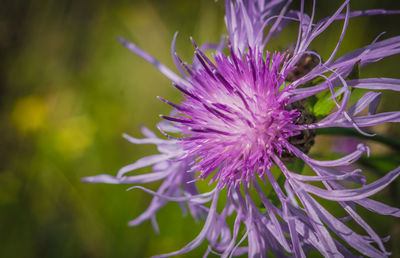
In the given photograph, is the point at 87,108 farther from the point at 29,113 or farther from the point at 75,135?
the point at 29,113

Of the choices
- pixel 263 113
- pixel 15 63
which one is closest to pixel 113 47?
pixel 15 63

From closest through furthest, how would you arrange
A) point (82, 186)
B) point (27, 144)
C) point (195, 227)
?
point (195, 227), point (82, 186), point (27, 144)

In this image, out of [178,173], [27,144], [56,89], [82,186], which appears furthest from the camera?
[56,89]

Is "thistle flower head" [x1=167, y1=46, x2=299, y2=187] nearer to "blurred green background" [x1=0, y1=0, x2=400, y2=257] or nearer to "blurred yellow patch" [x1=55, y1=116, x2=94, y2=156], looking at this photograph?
"blurred green background" [x1=0, y1=0, x2=400, y2=257]

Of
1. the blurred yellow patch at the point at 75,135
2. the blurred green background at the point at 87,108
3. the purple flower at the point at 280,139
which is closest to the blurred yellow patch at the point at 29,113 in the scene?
the blurred green background at the point at 87,108

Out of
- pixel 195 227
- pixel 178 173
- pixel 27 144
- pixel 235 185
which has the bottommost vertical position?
pixel 195 227

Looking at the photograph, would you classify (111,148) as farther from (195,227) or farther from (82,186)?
(195,227)

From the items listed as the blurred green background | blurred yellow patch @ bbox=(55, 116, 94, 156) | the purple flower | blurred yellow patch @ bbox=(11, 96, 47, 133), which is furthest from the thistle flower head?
blurred yellow patch @ bbox=(11, 96, 47, 133)
